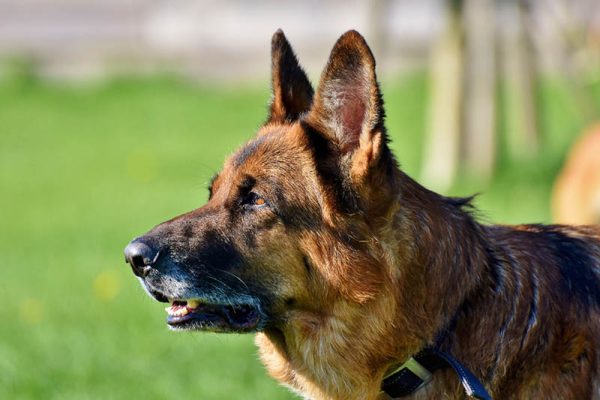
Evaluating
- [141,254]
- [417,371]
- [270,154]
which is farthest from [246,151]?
[417,371]

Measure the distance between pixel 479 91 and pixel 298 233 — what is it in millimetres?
7028

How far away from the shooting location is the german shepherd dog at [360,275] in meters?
3.68

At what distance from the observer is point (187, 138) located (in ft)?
55.8

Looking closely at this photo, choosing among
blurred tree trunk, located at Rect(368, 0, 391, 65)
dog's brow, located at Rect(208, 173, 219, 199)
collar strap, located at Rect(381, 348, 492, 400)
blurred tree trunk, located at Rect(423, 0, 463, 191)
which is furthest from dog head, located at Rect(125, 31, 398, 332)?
blurred tree trunk, located at Rect(368, 0, 391, 65)

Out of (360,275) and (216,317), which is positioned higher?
(360,275)

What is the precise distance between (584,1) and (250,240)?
21.6m

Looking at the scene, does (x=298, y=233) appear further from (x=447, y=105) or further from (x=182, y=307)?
(x=447, y=105)

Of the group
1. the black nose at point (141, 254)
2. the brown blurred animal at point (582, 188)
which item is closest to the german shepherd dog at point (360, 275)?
the black nose at point (141, 254)

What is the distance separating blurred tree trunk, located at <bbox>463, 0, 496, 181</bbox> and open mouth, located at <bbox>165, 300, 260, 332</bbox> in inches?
276

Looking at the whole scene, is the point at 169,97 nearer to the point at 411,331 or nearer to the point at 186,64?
the point at 186,64

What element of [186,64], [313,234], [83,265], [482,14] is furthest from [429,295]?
[186,64]

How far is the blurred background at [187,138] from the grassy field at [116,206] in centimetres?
2

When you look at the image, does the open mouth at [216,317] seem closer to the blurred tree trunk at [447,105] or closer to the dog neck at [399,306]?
the dog neck at [399,306]

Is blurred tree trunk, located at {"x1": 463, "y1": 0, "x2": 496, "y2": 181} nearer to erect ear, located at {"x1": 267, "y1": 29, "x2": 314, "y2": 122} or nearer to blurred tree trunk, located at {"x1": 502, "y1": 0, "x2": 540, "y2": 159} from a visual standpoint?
blurred tree trunk, located at {"x1": 502, "y1": 0, "x2": 540, "y2": 159}
